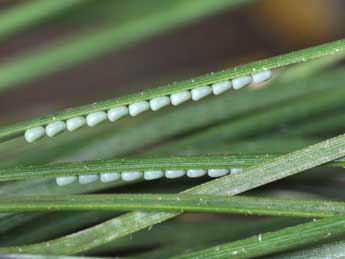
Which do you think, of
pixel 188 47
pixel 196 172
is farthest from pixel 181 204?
pixel 188 47

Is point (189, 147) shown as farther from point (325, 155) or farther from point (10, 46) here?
point (10, 46)

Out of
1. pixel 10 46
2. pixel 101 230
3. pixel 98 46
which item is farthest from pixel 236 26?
pixel 101 230

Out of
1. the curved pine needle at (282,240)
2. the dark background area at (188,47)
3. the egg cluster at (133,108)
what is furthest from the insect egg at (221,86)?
the dark background area at (188,47)

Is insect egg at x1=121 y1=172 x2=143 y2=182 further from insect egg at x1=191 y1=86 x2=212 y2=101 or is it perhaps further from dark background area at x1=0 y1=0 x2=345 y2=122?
dark background area at x1=0 y1=0 x2=345 y2=122

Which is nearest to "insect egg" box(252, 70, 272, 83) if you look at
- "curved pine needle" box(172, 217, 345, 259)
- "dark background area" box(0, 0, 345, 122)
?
"curved pine needle" box(172, 217, 345, 259)

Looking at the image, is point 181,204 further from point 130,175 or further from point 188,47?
point 188,47
